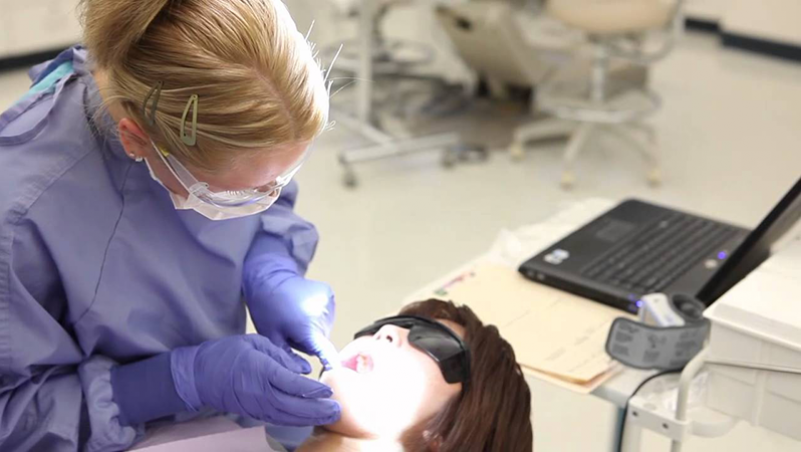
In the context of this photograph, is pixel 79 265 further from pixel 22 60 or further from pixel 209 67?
pixel 22 60

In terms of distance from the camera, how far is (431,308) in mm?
1436

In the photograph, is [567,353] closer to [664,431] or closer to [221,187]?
[664,431]

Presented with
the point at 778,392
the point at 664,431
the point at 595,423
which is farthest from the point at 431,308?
the point at 595,423

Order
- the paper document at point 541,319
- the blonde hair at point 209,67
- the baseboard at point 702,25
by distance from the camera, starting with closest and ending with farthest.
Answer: the blonde hair at point 209,67, the paper document at point 541,319, the baseboard at point 702,25

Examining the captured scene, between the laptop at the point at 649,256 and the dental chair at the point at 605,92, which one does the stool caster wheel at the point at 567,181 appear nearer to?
the dental chair at the point at 605,92

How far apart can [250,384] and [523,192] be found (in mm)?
2495

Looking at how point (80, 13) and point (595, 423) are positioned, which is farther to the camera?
point (595, 423)

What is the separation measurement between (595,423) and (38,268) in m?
1.58

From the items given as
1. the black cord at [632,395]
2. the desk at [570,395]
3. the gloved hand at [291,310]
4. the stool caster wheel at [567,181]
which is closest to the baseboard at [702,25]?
the stool caster wheel at [567,181]

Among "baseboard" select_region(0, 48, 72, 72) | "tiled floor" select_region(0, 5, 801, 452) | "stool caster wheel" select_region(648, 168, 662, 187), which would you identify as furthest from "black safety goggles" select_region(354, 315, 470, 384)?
"baseboard" select_region(0, 48, 72, 72)

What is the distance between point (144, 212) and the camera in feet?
4.16

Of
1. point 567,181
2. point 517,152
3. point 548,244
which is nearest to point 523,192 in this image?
point 567,181

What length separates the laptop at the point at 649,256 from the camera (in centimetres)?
144

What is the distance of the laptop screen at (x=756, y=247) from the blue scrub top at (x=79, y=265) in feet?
2.44
